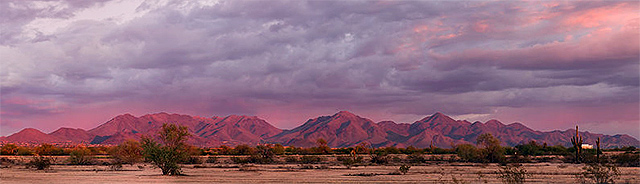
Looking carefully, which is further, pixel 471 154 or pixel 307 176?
pixel 471 154

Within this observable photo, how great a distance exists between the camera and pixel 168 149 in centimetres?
→ 4228

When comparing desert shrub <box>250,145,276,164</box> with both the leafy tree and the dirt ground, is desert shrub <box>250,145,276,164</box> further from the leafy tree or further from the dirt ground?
the leafy tree

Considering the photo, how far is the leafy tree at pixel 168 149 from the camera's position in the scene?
42031 mm

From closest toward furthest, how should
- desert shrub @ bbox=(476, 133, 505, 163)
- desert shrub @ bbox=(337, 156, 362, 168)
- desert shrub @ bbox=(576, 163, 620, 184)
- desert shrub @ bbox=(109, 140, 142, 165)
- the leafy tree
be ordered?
desert shrub @ bbox=(576, 163, 620, 184) < the leafy tree < desert shrub @ bbox=(337, 156, 362, 168) < desert shrub @ bbox=(109, 140, 142, 165) < desert shrub @ bbox=(476, 133, 505, 163)

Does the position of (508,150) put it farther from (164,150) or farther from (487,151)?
(164,150)

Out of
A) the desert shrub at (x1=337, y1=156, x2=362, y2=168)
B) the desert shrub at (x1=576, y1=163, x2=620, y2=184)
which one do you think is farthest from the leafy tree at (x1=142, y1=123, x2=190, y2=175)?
the desert shrub at (x1=576, y1=163, x2=620, y2=184)

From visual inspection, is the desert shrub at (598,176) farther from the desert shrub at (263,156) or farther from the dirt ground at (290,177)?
the desert shrub at (263,156)

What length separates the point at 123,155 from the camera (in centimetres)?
6969

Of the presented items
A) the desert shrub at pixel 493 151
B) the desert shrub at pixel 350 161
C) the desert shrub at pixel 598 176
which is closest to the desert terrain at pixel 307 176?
the desert shrub at pixel 598 176

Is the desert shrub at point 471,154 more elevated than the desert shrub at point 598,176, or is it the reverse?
the desert shrub at point 471,154

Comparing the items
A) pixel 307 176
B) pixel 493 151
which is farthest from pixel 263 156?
pixel 307 176

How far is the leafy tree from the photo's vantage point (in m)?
42.0

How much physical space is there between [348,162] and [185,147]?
18825mm

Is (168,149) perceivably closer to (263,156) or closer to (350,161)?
(350,161)
